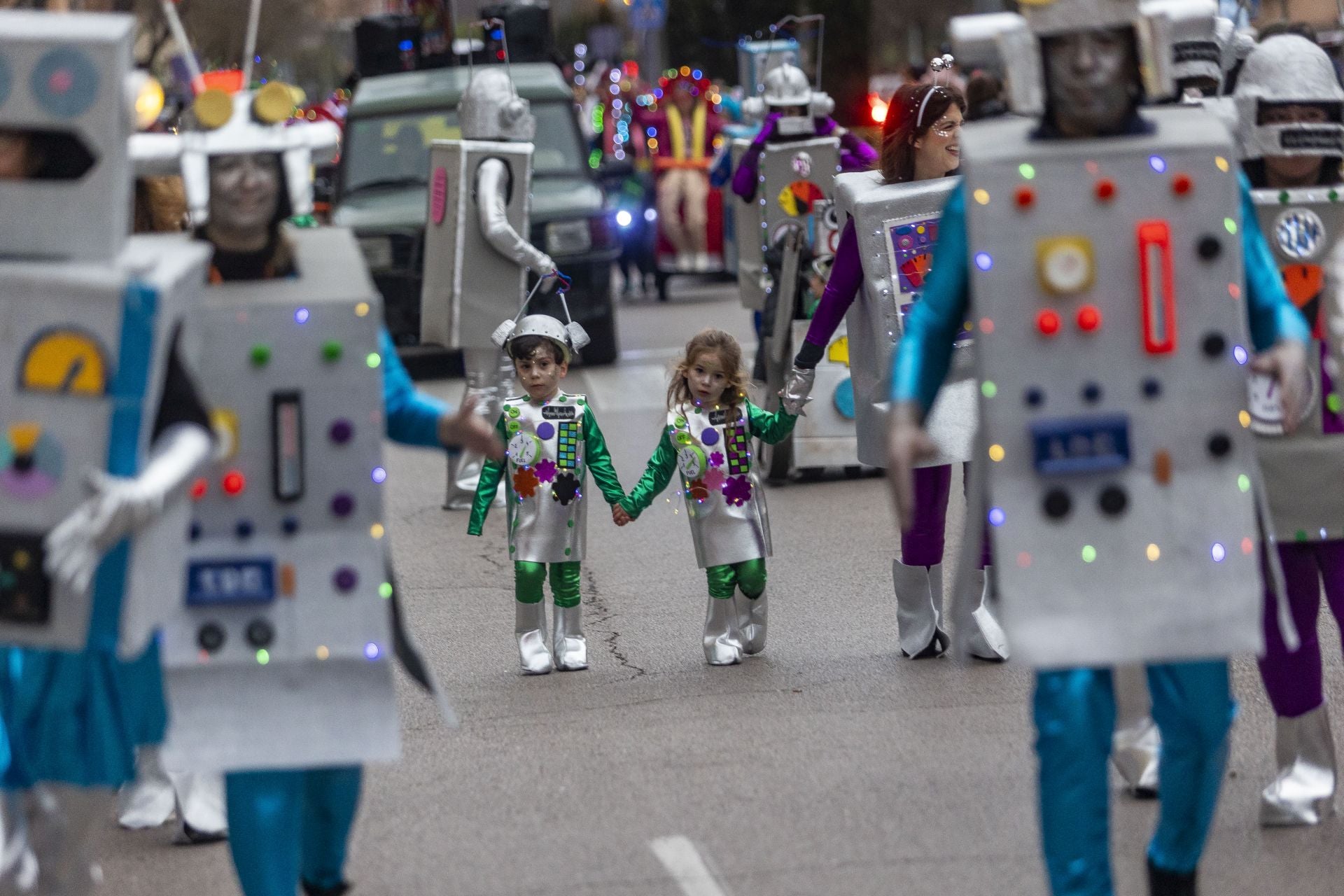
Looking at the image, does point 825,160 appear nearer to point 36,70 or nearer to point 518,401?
point 518,401

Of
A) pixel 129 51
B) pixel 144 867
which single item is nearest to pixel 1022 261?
pixel 129 51

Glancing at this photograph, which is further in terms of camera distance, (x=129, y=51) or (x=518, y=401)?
(x=518, y=401)

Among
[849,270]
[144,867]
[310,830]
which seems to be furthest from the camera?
[849,270]

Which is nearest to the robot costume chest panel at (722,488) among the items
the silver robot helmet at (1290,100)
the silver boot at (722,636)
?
the silver boot at (722,636)

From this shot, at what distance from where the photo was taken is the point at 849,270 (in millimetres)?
7117

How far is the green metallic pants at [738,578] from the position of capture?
720 centimetres

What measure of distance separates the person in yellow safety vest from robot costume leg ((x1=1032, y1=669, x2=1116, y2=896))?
55.4ft

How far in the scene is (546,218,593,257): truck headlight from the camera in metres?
15.5

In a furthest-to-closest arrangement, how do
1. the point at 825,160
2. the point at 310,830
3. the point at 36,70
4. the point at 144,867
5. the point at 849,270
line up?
1. the point at 825,160
2. the point at 849,270
3. the point at 144,867
4. the point at 310,830
5. the point at 36,70

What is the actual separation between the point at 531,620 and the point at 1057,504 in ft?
11.7

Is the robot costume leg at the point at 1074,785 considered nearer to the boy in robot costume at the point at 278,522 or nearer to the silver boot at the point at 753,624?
the boy in robot costume at the point at 278,522

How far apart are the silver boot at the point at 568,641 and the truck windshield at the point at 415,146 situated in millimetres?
9244

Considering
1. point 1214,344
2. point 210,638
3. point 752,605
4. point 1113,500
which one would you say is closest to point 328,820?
point 210,638

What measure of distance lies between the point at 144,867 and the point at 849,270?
3.12 metres
